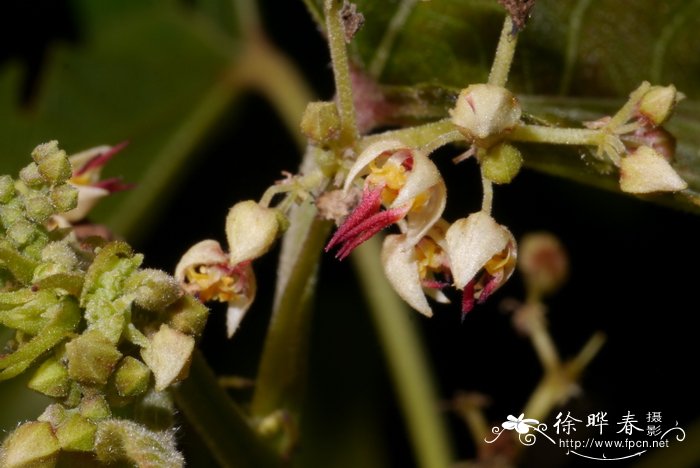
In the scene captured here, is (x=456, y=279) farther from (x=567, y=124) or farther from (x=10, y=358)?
(x=10, y=358)

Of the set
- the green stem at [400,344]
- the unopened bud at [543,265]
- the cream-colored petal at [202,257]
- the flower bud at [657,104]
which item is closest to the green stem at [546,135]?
the flower bud at [657,104]

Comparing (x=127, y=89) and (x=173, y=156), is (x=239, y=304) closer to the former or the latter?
(x=173, y=156)

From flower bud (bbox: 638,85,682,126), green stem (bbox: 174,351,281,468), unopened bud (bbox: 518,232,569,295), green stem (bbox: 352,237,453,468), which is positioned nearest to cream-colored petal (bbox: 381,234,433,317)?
green stem (bbox: 174,351,281,468)

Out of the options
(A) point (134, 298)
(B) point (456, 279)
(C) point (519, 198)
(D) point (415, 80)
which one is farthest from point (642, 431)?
(A) point (134, 298)

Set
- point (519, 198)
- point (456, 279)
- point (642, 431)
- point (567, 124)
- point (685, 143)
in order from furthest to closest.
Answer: point (519, 198) → point (642, 431) → point (685, 143) → point (567, 124) → point (456, 279)

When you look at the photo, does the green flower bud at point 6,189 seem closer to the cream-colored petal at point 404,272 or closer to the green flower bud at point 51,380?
the green flower bud at point 51,380

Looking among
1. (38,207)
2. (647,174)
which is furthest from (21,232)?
(647,174)
